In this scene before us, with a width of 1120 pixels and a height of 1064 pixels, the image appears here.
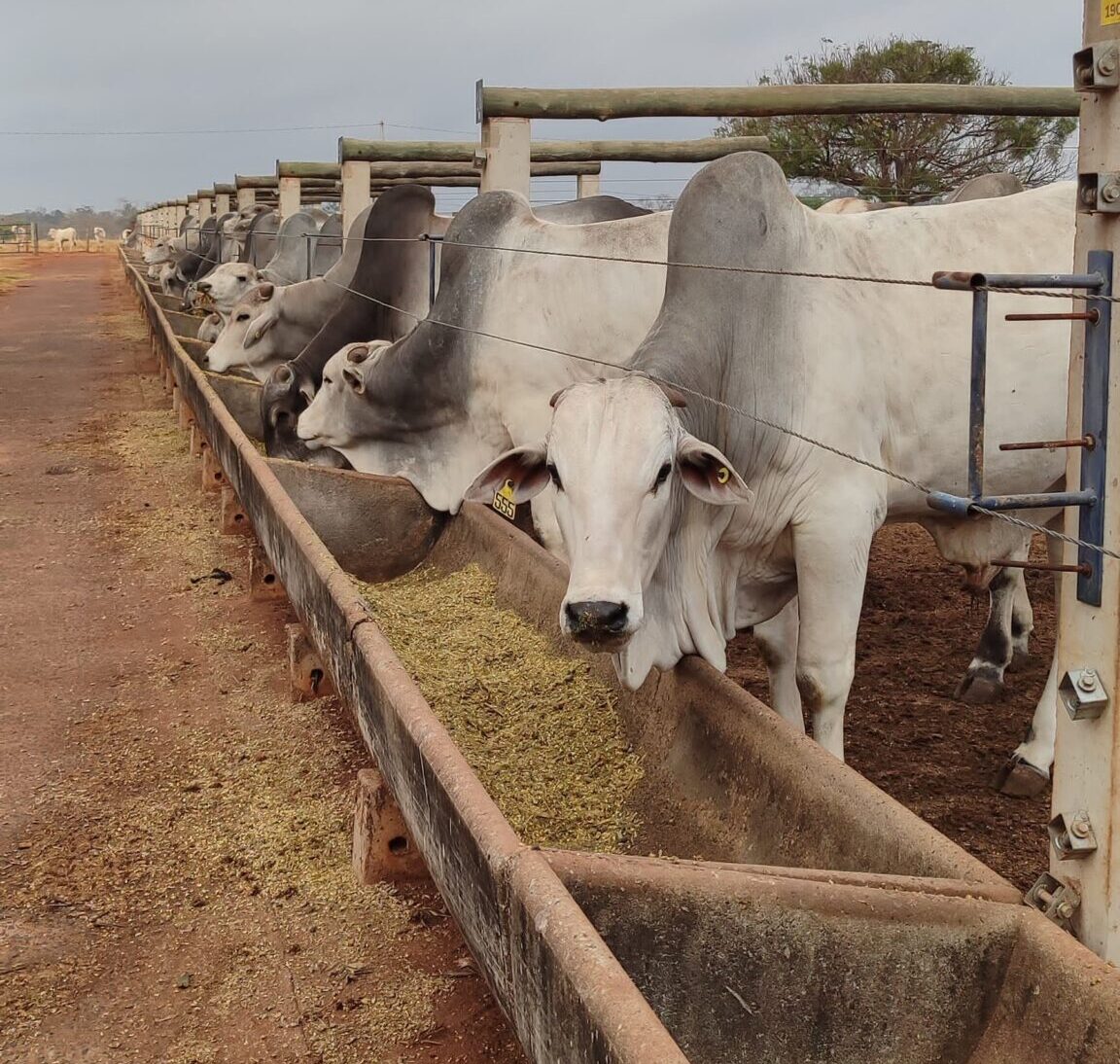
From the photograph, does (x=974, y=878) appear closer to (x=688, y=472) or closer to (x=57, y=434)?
(x=688, y=472)

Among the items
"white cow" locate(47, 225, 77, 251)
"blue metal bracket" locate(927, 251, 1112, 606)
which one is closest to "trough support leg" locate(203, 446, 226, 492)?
"blue metal bracket" locate(927, 251, 1112, 606)

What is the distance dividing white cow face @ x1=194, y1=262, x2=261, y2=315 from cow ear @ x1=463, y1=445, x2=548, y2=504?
32.5 ft

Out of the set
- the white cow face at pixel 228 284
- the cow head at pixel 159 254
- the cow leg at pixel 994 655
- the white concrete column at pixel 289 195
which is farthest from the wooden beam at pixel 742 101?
the cow head at pixel 159 254

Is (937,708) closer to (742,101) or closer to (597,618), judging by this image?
(597,618)

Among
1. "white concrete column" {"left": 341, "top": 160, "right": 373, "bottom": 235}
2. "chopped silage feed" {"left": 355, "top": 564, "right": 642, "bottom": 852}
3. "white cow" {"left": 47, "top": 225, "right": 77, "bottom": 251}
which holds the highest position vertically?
"white cow" {"left": 47, "top": 225, "right": 77, "bottom": 251}

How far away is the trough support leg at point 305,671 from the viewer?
452 cm

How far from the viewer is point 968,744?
4.75 metres

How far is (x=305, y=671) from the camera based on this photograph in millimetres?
4527

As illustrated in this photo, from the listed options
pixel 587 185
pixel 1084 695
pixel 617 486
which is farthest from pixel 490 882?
pixel 587 185

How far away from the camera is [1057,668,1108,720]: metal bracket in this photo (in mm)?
2197

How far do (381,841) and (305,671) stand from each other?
4.61 ft

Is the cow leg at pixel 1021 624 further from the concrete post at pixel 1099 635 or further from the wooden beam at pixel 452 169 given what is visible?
the wooden beam at pixel 452 169

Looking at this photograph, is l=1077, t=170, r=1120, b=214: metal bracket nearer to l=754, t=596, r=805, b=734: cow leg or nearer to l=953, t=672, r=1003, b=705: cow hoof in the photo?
l=754, t=596, r=805, b=734: cow leg

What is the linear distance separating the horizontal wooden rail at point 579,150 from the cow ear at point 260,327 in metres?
1.24
